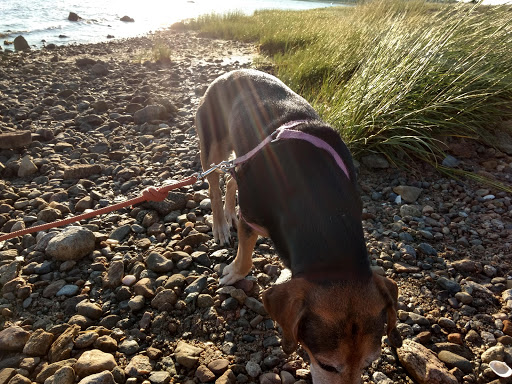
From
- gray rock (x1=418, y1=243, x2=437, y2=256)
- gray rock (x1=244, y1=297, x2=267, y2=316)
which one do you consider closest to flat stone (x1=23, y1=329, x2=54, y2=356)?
gray rock (x1=244, y1=297, x2=267, y2=316)

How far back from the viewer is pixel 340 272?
1926 mm

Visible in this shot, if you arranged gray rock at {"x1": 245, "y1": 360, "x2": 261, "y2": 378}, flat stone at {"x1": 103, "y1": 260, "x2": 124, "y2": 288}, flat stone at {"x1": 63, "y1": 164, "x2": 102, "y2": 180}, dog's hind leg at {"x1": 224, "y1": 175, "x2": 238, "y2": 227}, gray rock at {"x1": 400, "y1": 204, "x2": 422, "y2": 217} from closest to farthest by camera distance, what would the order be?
gray rock at {"x1": 245, "y1": 360, "x2": 261, "y2": 378}
flat stone at {"x1": 103, "y1": 260, "x2": 124, "y2": 288}
gray rock at {"x1": 400, "y1": 204, "x2": 422, "y2": 217}
dog's hind leg at {"x1": 224, "y1": 175, "x2": 238, "y2": 227}
flat stone at {"x1": 63, "y1": 164, "x2": 102, "y2": 180}

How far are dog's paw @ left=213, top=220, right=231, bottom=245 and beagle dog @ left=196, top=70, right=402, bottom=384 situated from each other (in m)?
0.02

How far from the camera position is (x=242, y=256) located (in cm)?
A: 296

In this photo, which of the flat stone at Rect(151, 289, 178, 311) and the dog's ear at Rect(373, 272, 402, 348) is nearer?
the dog's ear at Rect(373, 272, 402, 348)

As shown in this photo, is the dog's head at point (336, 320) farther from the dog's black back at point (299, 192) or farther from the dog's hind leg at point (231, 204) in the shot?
the dog's hind leg at point (231, 204)

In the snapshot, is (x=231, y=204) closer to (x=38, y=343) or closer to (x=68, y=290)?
(x=68, y=290)

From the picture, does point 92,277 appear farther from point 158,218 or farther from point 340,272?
point 340,272

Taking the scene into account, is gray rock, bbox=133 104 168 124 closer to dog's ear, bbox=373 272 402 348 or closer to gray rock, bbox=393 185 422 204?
gray rock, bbox=393 185 422 204

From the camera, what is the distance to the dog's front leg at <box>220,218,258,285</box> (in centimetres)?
293

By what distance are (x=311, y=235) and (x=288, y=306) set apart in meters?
0.46

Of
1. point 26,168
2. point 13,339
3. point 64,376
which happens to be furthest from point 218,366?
point 26,168

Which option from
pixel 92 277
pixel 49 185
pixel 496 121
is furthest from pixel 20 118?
pixel 496 121

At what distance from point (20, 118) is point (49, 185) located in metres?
2.83
